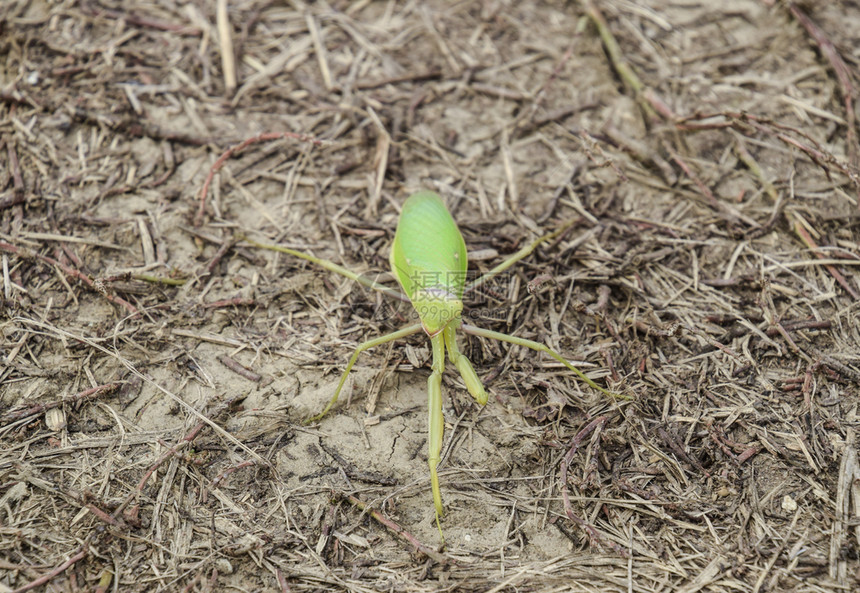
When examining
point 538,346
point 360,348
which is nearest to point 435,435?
point 360,348

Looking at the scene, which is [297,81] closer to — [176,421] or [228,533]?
[176,421]

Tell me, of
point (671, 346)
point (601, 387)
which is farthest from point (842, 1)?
point (601, 387)

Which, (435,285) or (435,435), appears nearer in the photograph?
(435,435)

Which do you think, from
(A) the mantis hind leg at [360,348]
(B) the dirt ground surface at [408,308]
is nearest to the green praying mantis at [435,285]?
(A) the mantis hind leg at [360,348]

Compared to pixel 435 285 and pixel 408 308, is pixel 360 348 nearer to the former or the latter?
pixel 435 285

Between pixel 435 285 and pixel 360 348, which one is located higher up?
pixel 435 285

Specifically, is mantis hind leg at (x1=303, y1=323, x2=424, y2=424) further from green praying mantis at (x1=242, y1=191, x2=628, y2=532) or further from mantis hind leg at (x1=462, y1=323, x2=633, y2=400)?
mantis hind leg at (x1=462, y1=323, x2=633, y2=400)
